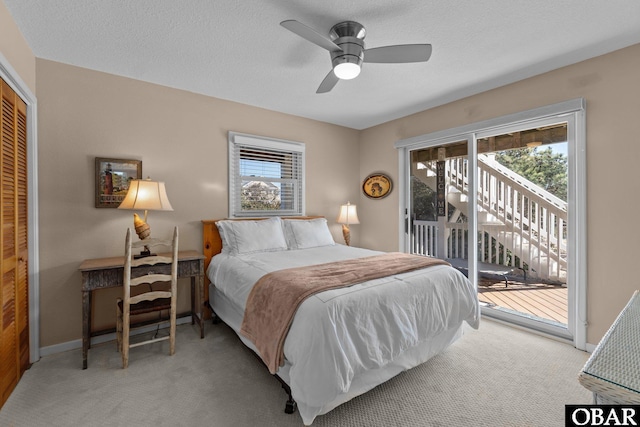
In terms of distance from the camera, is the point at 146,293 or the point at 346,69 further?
the point at 146,293

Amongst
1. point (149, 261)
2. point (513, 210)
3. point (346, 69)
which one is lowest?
point (149, 261)

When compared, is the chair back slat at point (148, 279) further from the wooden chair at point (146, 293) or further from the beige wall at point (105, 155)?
the beige wall at point (105, 155)

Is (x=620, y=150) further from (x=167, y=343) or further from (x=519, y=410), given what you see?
(x=167, y=343)

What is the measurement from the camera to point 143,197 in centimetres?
255

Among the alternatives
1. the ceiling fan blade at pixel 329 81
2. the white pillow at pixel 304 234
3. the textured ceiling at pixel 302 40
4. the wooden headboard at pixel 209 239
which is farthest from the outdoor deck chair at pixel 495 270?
the wooden headboard at pixel 209 239

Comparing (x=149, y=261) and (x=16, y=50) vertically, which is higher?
(x=16, y=50)

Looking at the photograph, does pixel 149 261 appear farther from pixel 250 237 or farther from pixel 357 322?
pixel 357 322

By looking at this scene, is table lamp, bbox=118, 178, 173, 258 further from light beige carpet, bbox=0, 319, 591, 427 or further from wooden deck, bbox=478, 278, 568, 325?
wooden deck, bbox=478, 278, 568, 325

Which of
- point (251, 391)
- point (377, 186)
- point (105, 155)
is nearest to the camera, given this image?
point (251, 391)

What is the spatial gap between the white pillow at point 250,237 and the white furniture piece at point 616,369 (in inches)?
107

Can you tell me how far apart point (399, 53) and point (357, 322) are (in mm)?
1830

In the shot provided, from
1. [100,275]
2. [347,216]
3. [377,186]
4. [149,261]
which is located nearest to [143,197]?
[149,261]

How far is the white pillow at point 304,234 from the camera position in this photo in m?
3.44

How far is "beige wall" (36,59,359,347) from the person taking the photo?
8.21ft
